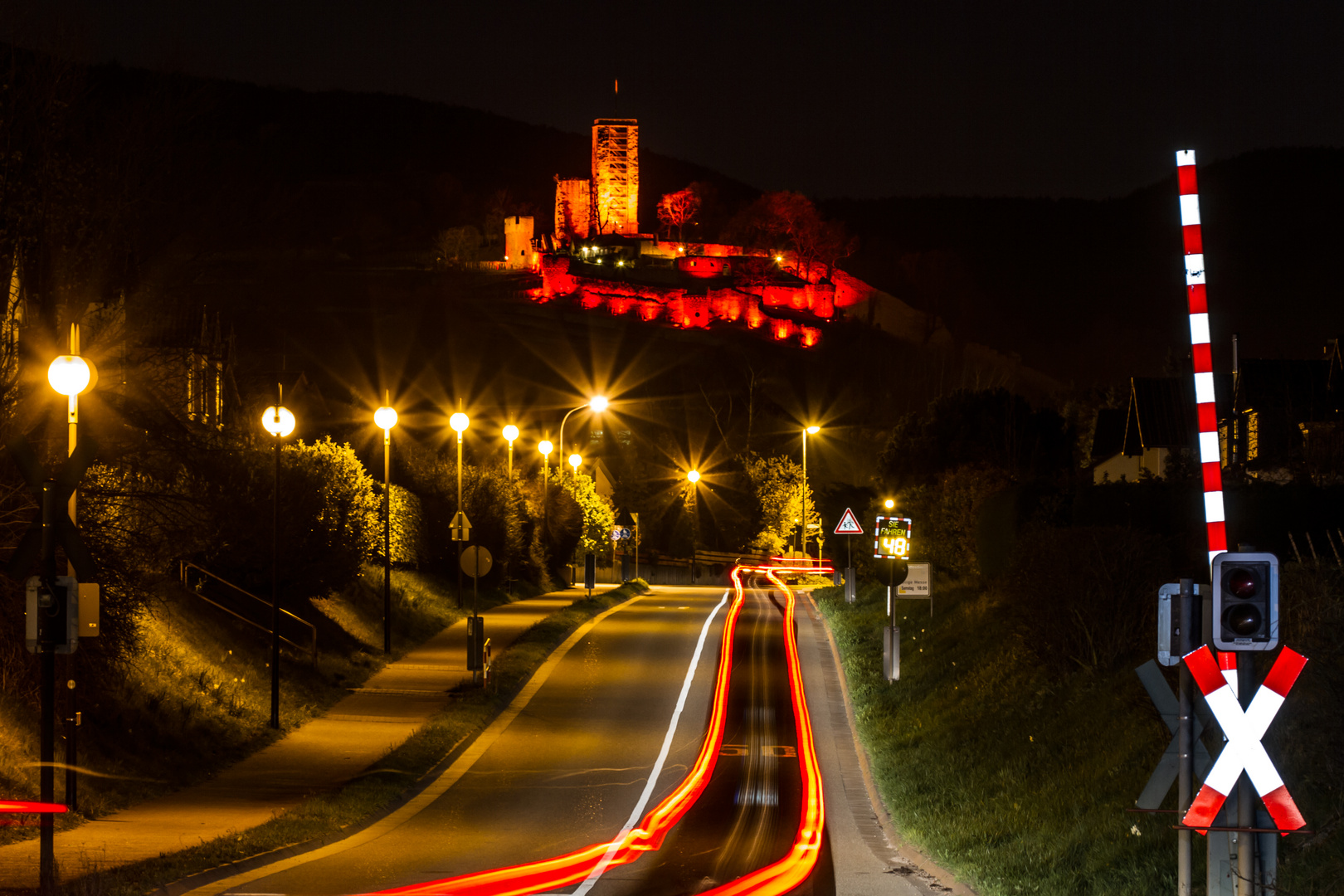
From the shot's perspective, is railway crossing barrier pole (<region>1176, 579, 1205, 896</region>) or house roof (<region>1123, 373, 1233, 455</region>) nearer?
railway crossing barrier pole (<region>1176, 579, 1205, 896</region>)

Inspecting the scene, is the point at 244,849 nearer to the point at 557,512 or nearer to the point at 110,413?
the point at 110,413

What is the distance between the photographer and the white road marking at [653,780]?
12.9 metres

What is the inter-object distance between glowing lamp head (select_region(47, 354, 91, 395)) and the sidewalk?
4.39 metres

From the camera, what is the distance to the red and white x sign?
768 centimetres

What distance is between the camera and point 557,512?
5753 centimetres

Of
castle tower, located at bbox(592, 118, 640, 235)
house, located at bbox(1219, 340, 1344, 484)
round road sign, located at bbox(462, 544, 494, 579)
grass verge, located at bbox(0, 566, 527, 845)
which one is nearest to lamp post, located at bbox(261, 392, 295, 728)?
grass verge, located at bbox(0, 566, 527, 845)

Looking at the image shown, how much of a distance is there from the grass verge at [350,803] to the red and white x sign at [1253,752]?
8.28m

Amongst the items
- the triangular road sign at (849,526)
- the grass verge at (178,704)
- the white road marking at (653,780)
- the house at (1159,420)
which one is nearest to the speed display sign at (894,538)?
the triangular road sign at (849,526)

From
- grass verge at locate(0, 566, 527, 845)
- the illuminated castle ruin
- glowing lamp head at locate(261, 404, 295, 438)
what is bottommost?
grass verge at locate(0, 566, 527, 845)

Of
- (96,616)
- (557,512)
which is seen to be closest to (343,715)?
(96,616)

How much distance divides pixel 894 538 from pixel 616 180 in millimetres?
173541

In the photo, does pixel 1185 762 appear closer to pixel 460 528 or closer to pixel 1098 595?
pixel 1098 595

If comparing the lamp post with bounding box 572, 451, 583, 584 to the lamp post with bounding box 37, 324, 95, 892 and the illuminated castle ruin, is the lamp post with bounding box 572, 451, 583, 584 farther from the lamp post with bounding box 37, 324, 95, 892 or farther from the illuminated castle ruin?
the illuminated castle ruin

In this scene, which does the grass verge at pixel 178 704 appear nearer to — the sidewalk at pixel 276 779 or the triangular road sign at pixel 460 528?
the sidewalk at pixel 276 779
